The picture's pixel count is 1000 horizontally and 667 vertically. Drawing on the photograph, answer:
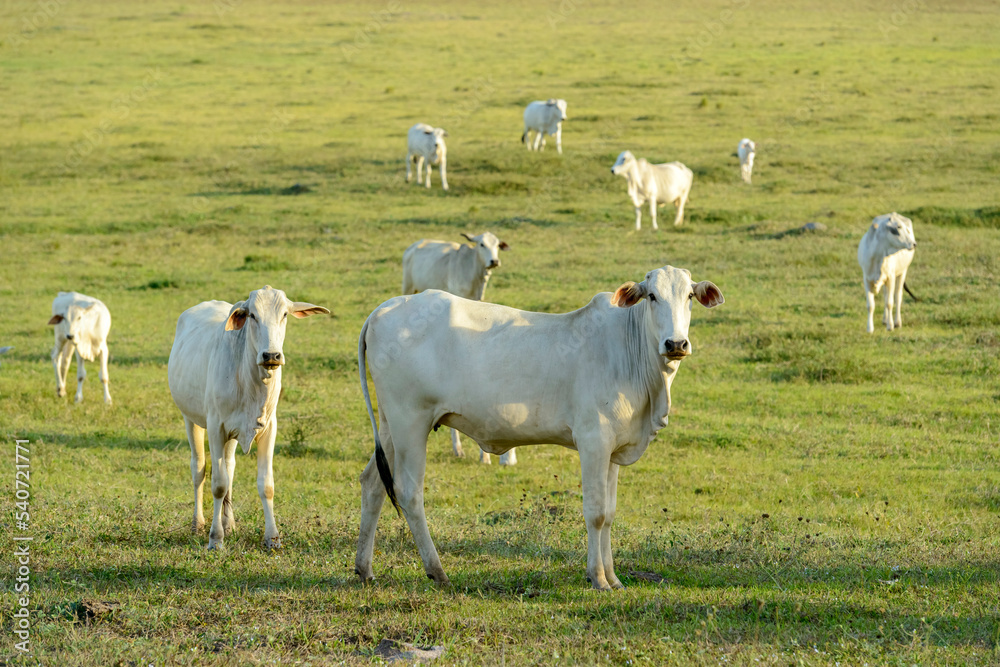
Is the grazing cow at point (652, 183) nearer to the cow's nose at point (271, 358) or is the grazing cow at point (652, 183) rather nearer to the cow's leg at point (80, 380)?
the cow's leg at point (80, 380)

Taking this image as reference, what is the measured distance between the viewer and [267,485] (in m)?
7.79

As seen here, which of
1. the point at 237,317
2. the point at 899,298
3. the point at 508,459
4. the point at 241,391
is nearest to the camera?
the point at 237,317

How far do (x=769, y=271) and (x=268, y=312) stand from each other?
12907 mm

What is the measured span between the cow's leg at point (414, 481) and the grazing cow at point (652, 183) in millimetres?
16868

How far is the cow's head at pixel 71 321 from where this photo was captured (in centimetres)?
1284

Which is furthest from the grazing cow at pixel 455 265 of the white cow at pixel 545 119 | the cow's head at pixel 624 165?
the white cow at pixel 545 119

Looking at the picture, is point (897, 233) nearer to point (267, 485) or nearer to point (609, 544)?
point (609, 544)

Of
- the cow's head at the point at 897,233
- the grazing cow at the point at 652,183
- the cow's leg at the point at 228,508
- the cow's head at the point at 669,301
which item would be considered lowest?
the cow's leg at the point at 228,508

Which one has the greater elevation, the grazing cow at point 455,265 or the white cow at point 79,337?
the grazing cow at point 455,265

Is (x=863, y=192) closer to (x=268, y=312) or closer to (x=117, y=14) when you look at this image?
(x=268, y=312)

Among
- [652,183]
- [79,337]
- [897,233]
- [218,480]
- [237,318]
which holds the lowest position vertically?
[218,480]

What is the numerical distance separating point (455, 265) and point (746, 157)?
53.1ft

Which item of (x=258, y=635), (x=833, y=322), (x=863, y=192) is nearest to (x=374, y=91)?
(x=863, y=192)

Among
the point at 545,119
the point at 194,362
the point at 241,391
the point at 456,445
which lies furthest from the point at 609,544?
the point at 545,119
